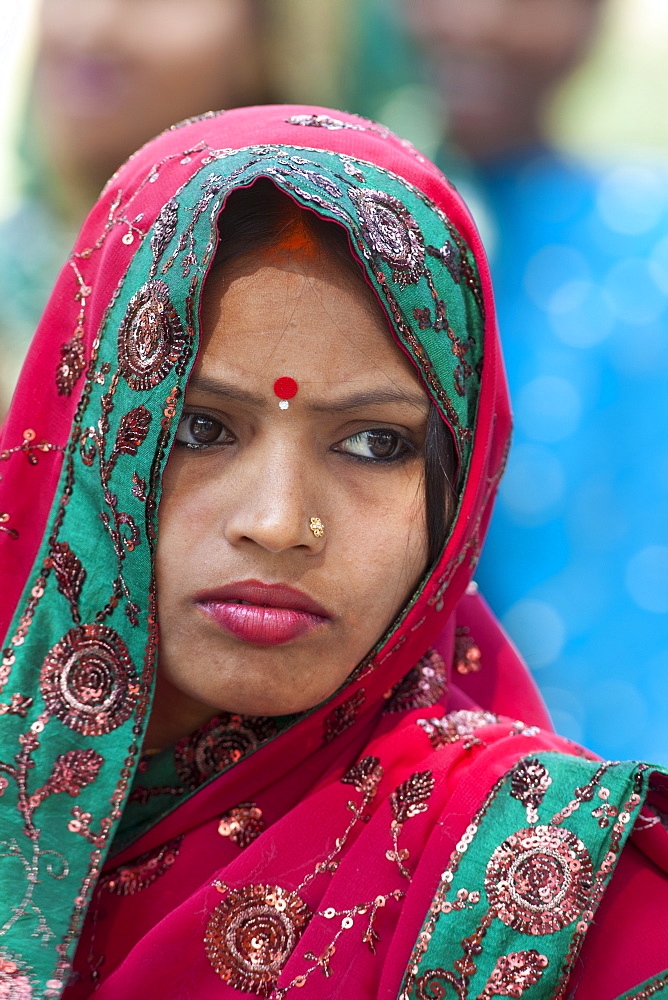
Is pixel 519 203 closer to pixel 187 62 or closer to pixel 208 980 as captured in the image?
pixel 187 62

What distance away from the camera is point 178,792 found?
1463 mm

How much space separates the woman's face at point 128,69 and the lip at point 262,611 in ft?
7.93

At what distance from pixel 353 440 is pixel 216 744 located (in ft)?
1.38

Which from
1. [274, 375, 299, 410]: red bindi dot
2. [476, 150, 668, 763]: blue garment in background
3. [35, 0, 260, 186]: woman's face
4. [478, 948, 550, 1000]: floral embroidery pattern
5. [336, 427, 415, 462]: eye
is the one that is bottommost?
[478, 948, 550, 1000]: floral embroidery pattern

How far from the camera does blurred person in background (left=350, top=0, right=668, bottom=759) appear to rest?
2.97m

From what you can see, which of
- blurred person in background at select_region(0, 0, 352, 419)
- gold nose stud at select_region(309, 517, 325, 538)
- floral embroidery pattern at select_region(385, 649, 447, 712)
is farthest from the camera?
blurred person in background at select_region(0, 0, 352, 419)

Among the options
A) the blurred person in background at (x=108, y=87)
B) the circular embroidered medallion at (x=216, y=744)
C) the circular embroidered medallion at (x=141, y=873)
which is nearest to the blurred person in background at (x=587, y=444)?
the blurred person in background at (x=108, y=87)

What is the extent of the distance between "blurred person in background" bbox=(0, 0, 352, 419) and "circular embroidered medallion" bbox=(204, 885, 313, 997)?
2245mm

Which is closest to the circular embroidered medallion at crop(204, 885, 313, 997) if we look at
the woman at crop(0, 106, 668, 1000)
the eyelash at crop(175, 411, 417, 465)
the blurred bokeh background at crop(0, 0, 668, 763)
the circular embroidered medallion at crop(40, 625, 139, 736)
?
the woman at crop(0, 106, 668, 1000)

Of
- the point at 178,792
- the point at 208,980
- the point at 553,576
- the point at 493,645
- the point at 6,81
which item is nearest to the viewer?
the point at 208,980

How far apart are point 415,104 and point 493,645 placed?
2.52m

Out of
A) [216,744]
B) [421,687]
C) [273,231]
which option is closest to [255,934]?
[216,744]

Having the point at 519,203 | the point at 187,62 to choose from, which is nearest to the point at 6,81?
the point at 187,62

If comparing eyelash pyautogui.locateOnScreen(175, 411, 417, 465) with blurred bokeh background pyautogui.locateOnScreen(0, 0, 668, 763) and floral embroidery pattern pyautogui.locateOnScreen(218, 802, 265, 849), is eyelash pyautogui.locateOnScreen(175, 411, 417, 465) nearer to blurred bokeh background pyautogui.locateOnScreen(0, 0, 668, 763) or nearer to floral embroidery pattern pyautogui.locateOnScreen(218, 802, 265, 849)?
floral embroidery pattern pyautogui.locateOnScreen(218, 802, 265, 849)
